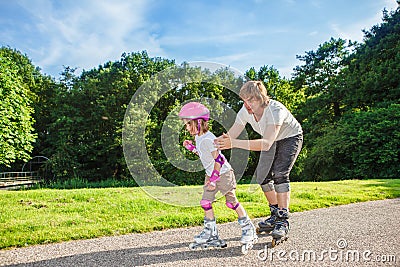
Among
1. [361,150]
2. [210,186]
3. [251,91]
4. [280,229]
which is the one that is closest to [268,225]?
[280,229]

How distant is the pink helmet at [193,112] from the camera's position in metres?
3.90

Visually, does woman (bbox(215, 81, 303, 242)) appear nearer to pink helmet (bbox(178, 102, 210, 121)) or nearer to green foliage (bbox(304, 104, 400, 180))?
pink helmet (bbox(178, 102, 210, 121))

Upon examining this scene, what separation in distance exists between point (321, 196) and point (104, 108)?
82.3 feet

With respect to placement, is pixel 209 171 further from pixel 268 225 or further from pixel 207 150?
pixel 268 225

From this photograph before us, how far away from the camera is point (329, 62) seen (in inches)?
1309

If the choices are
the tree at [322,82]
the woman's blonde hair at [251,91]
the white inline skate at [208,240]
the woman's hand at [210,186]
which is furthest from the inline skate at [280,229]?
the tree at [322,82]

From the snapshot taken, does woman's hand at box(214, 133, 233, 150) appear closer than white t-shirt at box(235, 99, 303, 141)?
Yes

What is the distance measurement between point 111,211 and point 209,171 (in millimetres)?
2847

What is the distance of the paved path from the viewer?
358cm

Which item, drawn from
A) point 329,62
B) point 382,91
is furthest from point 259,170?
point 329,62

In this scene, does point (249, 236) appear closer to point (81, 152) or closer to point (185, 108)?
point (185, 108)

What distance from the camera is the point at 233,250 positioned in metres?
3.97

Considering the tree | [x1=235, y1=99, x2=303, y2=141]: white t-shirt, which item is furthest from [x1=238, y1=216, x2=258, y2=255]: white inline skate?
the tree

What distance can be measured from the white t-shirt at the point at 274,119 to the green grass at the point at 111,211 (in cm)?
107
